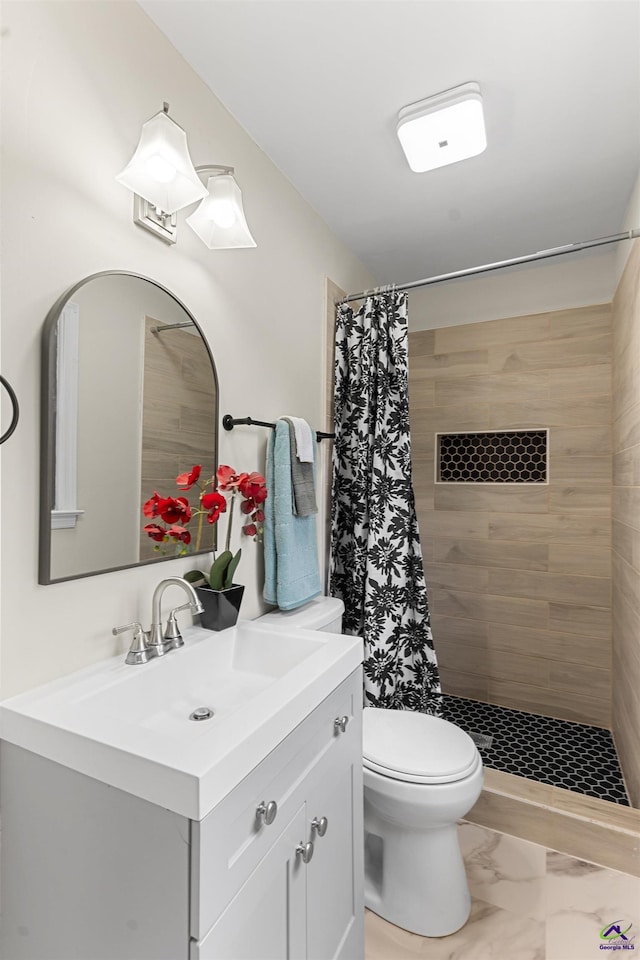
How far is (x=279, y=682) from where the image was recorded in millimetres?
982

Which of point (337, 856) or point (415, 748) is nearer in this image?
point (337, 856)

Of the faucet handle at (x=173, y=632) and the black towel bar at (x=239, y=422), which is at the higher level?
the black towel bar at (x=239, y=422)

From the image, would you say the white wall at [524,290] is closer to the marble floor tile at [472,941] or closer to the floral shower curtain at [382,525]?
the floral shower curtain at [382,525]

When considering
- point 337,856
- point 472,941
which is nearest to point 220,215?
point 337,856

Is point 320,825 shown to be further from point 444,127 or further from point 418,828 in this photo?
point 444,127

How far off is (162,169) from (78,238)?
0.26 m

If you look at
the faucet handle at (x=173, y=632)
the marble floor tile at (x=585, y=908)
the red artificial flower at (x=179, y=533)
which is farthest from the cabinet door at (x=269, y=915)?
the marble floor tile at (x=585, y=908)

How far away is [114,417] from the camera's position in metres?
1.14

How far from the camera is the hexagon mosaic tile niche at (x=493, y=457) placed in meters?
2.58

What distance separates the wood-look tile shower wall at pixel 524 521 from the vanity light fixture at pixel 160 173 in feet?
6.33

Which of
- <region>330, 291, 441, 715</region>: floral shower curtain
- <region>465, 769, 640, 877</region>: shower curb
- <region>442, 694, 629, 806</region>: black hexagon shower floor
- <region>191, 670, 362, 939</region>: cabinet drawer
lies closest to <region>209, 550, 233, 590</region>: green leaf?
<region>191, 670, 362, 939</region>: cabinet drawer

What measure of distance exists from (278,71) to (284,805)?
189cm

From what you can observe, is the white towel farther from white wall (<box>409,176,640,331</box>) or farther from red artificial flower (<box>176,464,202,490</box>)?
white wall (<box>409,176,640,331</box>)

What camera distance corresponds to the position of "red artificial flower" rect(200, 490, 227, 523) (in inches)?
51.4
